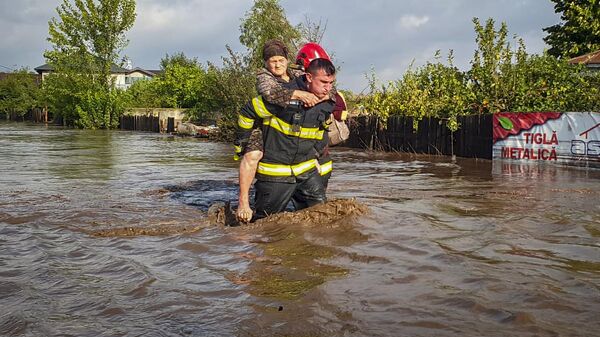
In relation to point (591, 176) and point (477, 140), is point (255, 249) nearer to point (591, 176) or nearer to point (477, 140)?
point (591, 176)

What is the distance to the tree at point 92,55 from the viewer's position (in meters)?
52.5

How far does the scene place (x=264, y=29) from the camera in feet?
119

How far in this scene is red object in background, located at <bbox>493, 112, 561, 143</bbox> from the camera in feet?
54.4

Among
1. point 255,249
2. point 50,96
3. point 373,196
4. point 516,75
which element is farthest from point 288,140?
point 50,96

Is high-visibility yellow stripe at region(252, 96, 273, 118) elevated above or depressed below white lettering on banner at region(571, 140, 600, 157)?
above

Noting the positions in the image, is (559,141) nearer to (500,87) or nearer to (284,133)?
(500,87)

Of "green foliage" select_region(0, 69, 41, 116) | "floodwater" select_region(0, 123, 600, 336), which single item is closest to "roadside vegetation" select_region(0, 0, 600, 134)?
"floodwater" select_region(0, 123, 600, 336)

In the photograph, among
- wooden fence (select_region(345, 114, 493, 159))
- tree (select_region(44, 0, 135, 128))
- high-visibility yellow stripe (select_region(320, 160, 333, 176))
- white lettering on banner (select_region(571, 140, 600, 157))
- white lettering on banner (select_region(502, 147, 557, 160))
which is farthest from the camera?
tree (select_region(44, 0, 135, 128))

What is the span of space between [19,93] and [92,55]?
1661 inches

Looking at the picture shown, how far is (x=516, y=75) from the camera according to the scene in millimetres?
20266

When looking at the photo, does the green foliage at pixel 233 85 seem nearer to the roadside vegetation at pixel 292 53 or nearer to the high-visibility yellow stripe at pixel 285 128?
the roadside vegetation at pixel 292 53

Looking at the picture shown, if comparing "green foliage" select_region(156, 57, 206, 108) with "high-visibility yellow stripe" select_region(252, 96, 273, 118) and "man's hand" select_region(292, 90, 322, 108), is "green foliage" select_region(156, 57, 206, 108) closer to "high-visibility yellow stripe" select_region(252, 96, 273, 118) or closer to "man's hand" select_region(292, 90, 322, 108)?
"high-visibility yellow stripe" select_region(252, 96, 273, 118)

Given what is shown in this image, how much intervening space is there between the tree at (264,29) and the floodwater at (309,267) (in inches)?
953

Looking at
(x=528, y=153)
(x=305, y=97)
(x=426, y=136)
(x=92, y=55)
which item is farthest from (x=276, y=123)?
(x=92, y=55)
